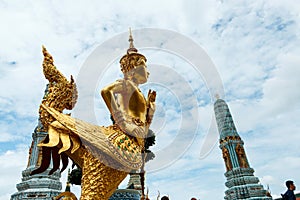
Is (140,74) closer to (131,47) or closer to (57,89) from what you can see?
(131,47)

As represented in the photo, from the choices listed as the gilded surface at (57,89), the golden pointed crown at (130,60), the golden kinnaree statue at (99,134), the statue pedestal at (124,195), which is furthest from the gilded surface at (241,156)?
the gilded surface at (57,89)

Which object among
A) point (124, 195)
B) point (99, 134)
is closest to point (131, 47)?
point (99, 134)

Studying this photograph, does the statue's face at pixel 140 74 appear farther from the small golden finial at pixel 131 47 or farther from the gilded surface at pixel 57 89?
the gilded surface at pixel 57 89

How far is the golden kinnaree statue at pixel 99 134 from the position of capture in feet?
11.7

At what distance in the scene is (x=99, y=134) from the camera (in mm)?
3715

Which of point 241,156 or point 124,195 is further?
point 241,156

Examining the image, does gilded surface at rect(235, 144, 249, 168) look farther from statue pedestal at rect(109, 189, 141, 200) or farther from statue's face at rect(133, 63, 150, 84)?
statue's face at rect(133, 63, 150, 84)

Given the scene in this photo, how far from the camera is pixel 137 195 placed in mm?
4590

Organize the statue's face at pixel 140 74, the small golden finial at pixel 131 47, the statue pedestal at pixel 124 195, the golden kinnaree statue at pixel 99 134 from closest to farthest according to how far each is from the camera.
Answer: the golden kinnaree statue at pixel 99 134 → the statue pedestal at pixel 124 195 → the statue's face at pixel 140 74 → the small golden finial at pixel 131 47

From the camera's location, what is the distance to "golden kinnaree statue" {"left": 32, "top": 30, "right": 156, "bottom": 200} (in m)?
3.55

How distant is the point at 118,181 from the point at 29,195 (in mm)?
11592

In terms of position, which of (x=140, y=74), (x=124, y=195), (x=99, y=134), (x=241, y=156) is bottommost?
(x=124, y=195)

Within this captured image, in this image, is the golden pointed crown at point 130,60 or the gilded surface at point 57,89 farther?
the golden pointed crown at point 130,60

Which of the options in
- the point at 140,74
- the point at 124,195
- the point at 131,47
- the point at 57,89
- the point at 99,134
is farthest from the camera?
the point at 131,47
